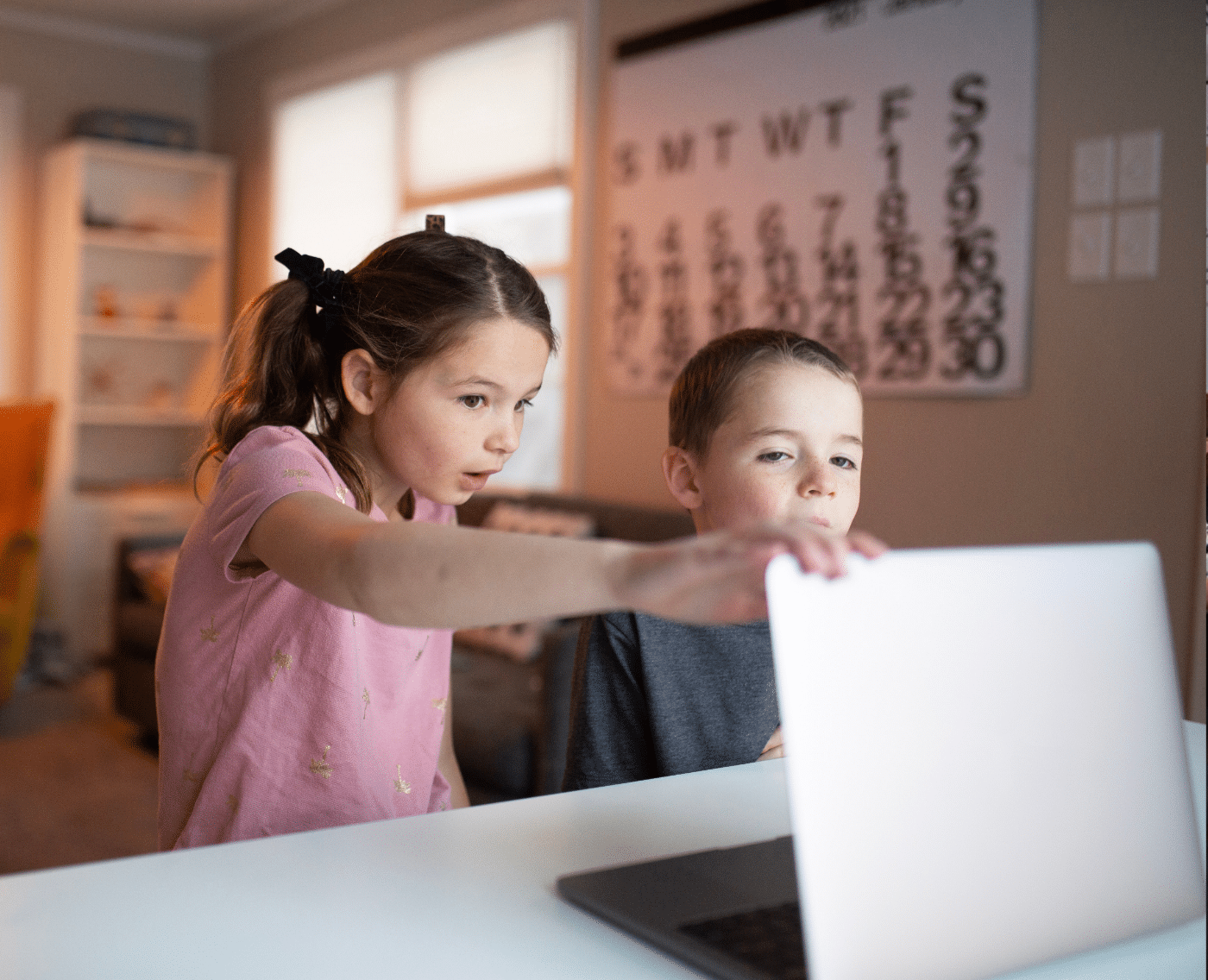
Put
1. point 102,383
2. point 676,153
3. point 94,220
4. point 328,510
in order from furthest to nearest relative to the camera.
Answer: point 102,383 → point 94,220 → point 676,153 → point 328,510

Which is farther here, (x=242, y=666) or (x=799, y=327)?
(x=799, y=327)

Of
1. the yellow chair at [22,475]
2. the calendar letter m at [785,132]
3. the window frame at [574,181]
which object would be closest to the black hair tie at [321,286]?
the calendar letter m at [785,132]

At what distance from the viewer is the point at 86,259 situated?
510 cm

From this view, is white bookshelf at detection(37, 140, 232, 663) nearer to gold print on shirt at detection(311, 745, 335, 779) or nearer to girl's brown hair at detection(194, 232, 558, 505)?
girl's brown hair at detection(194, 232, 558, 505)

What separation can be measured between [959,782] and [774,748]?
469mm

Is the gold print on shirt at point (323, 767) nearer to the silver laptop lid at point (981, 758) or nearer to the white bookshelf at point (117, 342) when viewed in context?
the silver laptop lid at point (981, 758)

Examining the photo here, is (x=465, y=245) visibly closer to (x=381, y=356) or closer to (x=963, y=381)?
(x=381, y=356)

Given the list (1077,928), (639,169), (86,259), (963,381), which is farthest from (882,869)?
(86,259)

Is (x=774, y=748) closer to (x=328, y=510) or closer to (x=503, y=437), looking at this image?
(x=503, y=437)

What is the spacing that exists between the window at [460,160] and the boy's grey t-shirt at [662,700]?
8.16 feet

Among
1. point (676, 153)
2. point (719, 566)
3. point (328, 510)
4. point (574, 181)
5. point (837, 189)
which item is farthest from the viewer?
point (574, 181)

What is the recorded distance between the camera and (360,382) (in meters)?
1.03

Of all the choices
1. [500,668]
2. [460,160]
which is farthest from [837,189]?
[460,160]

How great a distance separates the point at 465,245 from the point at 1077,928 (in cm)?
74
